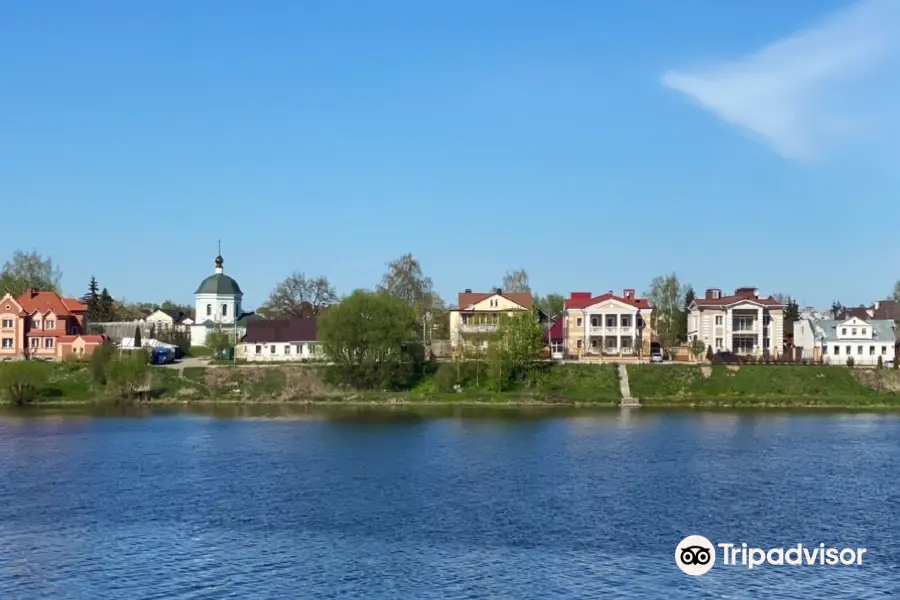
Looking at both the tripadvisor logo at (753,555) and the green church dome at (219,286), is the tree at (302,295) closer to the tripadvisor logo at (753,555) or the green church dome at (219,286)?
the green church dome at (219,286)

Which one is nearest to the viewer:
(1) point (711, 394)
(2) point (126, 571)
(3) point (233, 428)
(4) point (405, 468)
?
(2) point (126, 571)

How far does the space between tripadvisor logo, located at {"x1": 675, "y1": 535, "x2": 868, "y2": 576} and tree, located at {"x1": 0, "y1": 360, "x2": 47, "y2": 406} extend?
47.6m

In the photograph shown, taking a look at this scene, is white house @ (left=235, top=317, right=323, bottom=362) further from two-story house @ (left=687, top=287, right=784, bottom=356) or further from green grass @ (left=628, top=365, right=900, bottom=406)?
two-story house @ (left=687, top=287, right=784, bottom=356)

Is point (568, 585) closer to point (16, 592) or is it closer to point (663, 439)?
point (16, 592)

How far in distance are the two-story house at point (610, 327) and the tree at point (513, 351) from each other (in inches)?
409

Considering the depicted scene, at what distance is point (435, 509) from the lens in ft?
94.8

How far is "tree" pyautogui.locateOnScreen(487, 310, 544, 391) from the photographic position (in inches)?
2539

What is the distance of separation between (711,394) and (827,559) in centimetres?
4008

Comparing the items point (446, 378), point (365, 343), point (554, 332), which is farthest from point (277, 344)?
point (554, 332)

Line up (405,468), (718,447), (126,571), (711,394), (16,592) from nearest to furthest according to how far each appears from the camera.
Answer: (16,592)
(126,571)
(405,468)
(718,447)
(711,394)

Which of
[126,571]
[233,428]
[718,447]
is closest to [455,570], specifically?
[126,571]

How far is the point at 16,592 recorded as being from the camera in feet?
69.2

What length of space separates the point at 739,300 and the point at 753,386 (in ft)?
43.1

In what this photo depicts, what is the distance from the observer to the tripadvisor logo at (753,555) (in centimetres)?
2312
